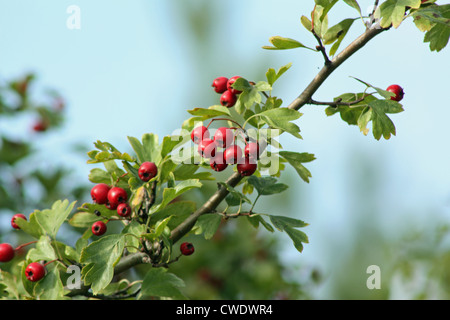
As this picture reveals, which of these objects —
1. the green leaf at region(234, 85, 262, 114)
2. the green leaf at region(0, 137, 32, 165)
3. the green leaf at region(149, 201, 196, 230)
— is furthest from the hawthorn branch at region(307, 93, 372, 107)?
the green leaf at region(0, 137, 32, 165)

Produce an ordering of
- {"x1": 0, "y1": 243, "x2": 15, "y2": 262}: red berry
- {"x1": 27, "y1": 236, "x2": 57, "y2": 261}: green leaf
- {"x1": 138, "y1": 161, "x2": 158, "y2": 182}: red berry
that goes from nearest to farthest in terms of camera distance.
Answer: {"x1": 138, "y1": 161, "x2": 158, "y2": 182}: red berry, {"x1": 27, "y1": 236, "x2": 57, "y2": 261}: green leaf, {"x1": 0, "y1": 243, "x2": 15, "y2": 262}: red berry

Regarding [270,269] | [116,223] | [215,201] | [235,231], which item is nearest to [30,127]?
[116,223]

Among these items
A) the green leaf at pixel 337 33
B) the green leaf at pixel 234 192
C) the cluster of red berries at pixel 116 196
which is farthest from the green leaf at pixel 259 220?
the green leaf at pixel 337 33

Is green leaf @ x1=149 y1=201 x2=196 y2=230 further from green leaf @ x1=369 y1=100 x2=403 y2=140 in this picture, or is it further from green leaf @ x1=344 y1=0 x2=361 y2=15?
green leaf @ x1=344 y1=0 x2=361 y2=15

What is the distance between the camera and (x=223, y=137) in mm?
1396

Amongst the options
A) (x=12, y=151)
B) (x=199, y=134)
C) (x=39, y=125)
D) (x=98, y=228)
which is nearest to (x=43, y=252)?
(x=98, y=228)

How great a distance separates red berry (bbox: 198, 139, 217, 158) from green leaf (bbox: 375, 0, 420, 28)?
55cm

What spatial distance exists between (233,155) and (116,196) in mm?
368

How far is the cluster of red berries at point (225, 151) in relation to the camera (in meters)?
1.35

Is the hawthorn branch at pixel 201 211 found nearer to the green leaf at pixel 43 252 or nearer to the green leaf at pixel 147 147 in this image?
the green leaf at pixel 147 147

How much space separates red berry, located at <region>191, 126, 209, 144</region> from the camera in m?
1.42

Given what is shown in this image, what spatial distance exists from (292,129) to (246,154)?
0.45 ft
